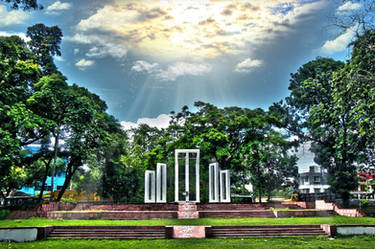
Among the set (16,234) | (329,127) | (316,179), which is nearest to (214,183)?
(329,127)

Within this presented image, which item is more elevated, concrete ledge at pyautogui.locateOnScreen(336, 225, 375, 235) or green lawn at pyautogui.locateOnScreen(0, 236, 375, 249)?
concrete ledge at pyautogui.locateOnScreen(336, 225, 375, 235)

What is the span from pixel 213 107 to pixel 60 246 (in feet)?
66.0

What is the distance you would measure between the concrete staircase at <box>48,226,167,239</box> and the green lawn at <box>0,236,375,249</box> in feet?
2.24

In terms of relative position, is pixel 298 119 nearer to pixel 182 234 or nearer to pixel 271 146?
pixel 271 146

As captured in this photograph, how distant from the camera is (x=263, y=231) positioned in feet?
38.9

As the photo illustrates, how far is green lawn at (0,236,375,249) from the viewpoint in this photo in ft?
32.2

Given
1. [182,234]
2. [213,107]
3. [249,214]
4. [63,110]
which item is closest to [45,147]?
[63,110]

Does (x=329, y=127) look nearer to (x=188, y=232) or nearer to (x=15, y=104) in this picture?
(x=188, y=232)

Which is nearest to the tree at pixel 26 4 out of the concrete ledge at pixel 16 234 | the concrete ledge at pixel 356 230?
the concrete ledge at pixel 16 234

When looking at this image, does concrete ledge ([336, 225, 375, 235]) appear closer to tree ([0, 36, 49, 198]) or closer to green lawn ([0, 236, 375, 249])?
green lawn ([0, 236, 375, 249])

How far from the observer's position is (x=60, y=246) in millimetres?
10031

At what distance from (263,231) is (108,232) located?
215 inches

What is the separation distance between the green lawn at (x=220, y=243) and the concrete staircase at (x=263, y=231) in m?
0.63

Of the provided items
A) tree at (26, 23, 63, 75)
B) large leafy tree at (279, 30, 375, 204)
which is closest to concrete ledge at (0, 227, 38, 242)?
large leafy tree at (279, 30, 375, 204)
